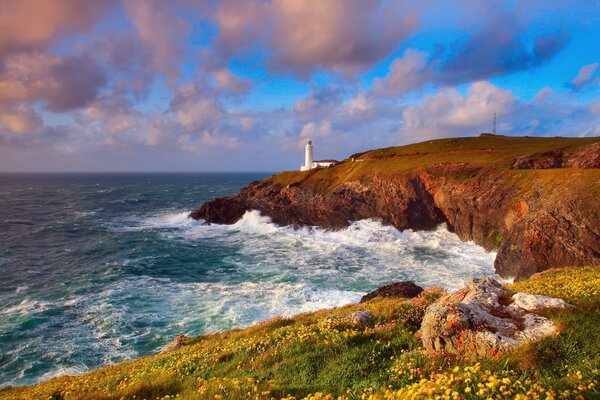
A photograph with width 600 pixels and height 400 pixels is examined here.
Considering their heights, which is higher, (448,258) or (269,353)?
(269,353)

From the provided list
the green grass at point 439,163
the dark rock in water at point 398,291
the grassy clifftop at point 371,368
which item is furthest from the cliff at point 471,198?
the grassy clifftop at point 371,368

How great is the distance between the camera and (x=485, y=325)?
9922mm

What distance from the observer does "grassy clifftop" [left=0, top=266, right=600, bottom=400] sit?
254 inches

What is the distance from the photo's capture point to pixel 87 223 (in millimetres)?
77312

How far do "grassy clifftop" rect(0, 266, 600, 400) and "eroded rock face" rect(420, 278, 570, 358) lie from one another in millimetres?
479

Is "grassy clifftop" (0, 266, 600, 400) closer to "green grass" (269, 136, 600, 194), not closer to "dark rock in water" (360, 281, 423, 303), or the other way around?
"dark rock in water" (360, 281, 423, 303)

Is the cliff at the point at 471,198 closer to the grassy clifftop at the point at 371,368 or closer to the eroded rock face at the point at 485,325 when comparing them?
the grassy clifftop at the point at 371,368

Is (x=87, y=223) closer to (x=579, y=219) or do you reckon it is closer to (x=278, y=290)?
(x=278, y=290)

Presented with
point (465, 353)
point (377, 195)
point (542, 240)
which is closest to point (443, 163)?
point (377, 195)

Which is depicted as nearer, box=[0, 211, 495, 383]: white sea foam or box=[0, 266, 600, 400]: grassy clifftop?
box=[0, 266, 600, 400]: grassy clifftop

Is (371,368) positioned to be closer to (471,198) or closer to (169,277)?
(169,277)

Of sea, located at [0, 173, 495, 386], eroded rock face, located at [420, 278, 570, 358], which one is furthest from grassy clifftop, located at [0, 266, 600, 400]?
sea, located at [0, 173, 495, 386]

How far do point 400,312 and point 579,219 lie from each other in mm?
32789

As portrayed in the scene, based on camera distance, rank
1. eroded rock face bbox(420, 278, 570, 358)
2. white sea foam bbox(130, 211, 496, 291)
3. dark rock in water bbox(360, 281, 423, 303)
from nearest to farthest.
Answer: eroded rock face bbox(420, 278, 570, 358) → dark rock in water bbox(360, 281, 423, 303) → white sea foam bbox(130, 211, 496, 291)
